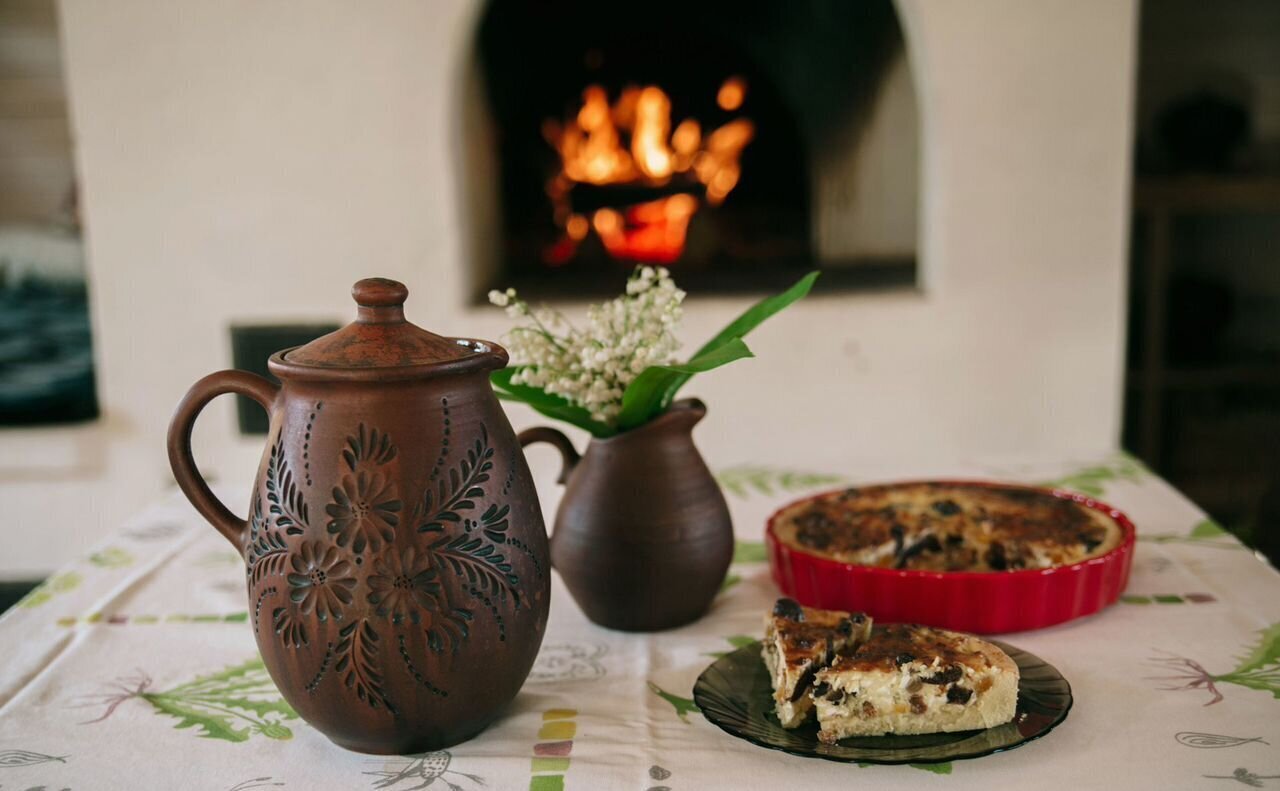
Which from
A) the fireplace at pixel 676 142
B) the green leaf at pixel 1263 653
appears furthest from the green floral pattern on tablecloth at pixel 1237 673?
the fireplace at pixel 676 142

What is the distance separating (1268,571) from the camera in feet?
3.50

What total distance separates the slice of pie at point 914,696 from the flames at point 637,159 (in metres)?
2.08

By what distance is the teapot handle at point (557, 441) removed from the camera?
958 mm

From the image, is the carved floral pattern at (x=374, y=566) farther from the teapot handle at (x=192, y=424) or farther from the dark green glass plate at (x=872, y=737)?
the dark green glass plate at (x=872, y=737)

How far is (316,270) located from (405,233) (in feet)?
0.68

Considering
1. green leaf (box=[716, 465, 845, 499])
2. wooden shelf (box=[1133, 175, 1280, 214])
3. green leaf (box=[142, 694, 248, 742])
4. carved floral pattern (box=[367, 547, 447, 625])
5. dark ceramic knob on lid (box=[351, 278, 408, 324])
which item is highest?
wooden shelf (box=[1133, 175, 1280, 214])

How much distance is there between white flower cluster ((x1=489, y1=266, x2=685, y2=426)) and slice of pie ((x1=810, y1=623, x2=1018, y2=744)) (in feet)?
1.00

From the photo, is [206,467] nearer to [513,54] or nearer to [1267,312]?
[513,54]

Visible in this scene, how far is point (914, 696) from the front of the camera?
0.76m

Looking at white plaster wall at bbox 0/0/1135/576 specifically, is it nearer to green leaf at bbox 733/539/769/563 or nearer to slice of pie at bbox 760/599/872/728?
green leaf at bbox 733/539/769/563

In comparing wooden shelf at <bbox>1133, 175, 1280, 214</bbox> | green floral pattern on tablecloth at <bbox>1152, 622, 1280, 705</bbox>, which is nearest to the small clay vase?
green floral pattern on tablecloth at <bbox>1152, 622, 1280, 705</bbox>

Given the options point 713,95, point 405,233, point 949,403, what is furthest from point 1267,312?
point 405,233

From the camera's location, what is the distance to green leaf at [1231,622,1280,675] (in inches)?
34.3

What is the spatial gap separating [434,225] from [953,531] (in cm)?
157
